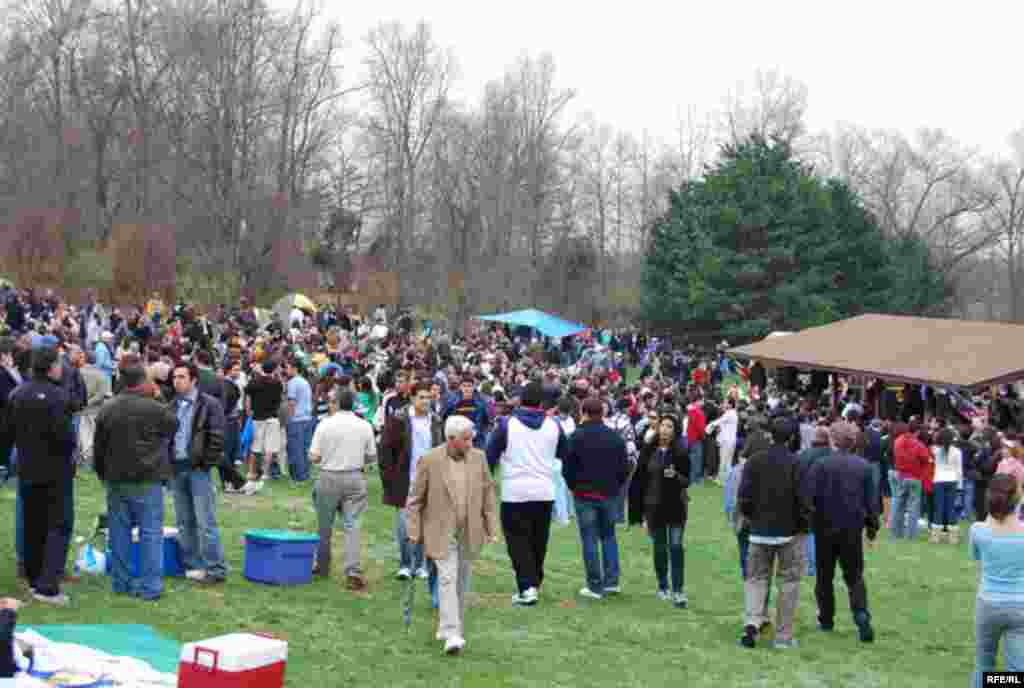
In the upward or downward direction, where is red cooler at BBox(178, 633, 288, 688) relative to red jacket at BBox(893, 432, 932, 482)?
downward

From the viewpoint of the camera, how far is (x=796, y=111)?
7044 cm

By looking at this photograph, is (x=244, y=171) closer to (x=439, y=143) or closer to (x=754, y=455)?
(x=439, y=143)

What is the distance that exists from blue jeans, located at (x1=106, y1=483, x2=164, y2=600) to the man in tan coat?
2033 mm

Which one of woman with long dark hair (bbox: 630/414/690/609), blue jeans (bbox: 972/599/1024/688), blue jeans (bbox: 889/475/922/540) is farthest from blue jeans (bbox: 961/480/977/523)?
blue jeans (bbox: 972/599/1024/688)

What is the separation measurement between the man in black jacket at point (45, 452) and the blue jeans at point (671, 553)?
15.7ft

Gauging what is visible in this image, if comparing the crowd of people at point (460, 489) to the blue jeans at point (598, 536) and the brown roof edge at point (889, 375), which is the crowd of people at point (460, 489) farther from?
the brown roof edge at point (889, 375)

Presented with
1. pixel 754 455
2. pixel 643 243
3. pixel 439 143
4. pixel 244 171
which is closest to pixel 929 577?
pixel 754 455

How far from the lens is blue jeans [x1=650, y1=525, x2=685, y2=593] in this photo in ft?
32.3

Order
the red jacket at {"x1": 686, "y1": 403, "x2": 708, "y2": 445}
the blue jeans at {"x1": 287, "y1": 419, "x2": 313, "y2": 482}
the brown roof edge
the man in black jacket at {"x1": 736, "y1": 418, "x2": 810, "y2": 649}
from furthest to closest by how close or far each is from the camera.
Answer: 1. the brown roof edge
2. the red jacket at {"x1": 686, "y1": 403, "x2": 708, "y2": 445}
3. the blue jeans at {"x1": 287, "y1": 419, "x2": 313, "y2": 482}
4. the man in black jacket at {"x1": 736, "y1": 418, "x2": 810, "y2": 649}

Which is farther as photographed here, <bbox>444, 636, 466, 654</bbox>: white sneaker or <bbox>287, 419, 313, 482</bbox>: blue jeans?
<bbox>287, 419, 313, 482</bbox>: blue jeans

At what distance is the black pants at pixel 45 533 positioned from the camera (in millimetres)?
8242

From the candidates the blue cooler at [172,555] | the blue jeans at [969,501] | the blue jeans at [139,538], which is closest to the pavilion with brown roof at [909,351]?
the blue jeans at [969,501]

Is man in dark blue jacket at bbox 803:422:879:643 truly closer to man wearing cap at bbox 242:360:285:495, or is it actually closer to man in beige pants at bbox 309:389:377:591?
man in beige pants at bbox 309:389:377:591

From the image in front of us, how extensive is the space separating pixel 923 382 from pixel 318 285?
3558 cm
